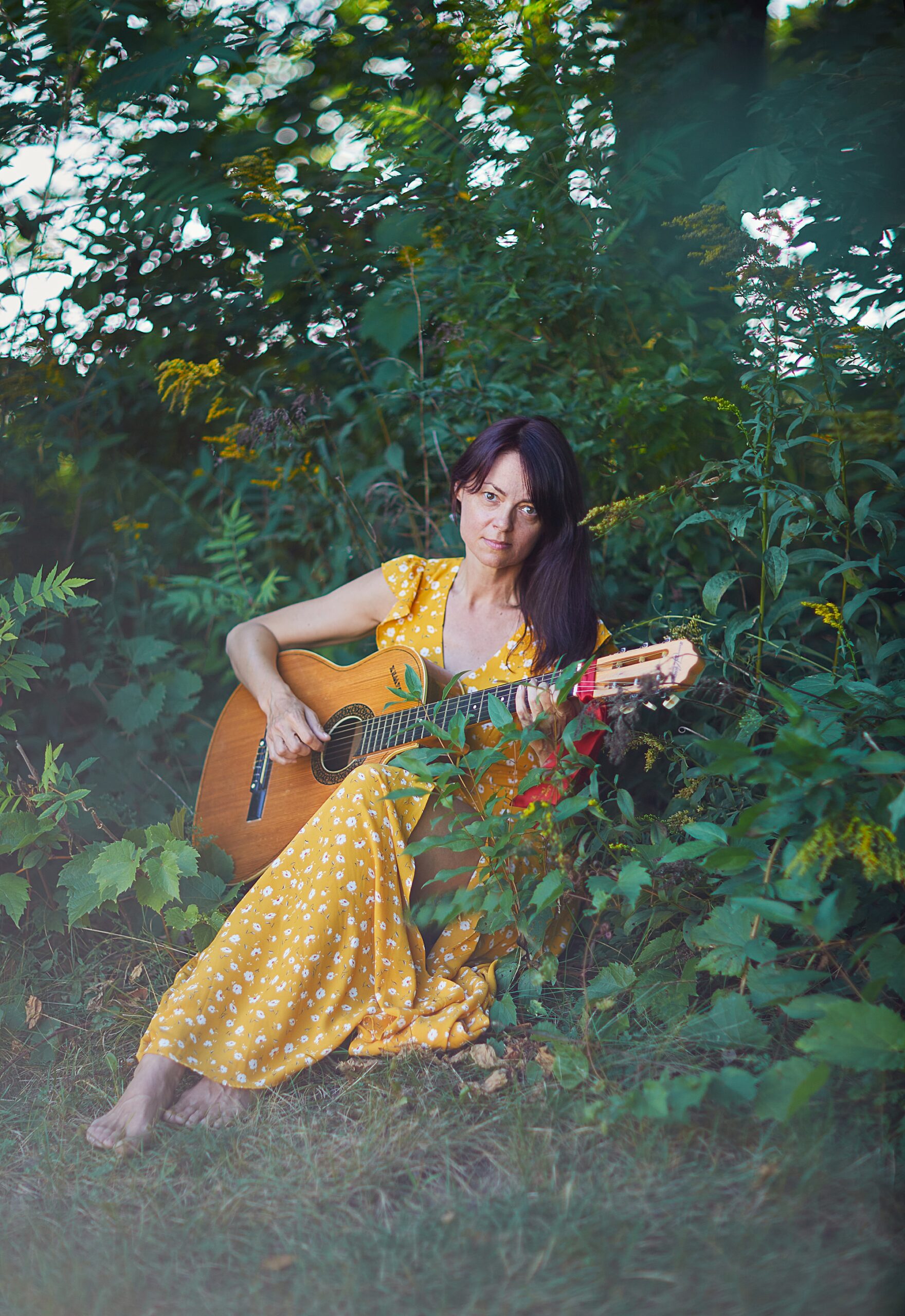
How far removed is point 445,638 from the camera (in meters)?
2.42

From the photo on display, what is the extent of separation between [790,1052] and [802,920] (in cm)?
43

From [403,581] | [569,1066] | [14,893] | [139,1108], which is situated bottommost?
[569,1066]

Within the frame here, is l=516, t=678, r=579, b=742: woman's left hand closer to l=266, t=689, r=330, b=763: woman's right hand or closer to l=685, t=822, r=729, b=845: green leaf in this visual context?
l=685, t=822, r=729, b=845: green leaf

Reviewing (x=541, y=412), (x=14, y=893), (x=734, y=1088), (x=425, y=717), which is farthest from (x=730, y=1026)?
(x=541, y=412)

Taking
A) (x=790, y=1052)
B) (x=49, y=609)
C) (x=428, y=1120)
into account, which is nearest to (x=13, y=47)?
(x=49, y=609)

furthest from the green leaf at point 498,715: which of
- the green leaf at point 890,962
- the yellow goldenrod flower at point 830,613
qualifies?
the green leaf at point 890,962

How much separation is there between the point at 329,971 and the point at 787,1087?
3.01 feet

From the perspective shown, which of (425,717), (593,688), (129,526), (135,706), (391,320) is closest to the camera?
(593,688)

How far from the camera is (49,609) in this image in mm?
2836

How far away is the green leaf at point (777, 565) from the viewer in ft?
5.85

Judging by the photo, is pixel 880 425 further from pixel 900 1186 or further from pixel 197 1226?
pixel 197 1226

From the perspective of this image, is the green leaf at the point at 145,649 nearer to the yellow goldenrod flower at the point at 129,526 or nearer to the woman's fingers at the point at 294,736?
the yellow goldenrod flower at the point at 129,526

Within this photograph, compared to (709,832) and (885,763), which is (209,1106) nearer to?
(709,832)

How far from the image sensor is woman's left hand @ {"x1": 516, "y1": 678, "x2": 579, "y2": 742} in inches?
73.0
